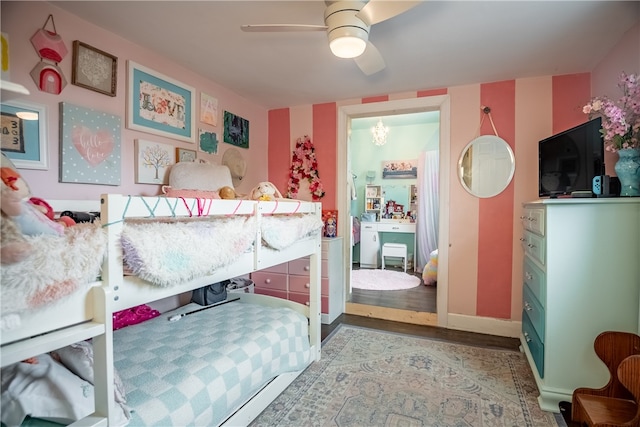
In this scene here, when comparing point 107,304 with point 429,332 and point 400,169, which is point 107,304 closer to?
point 429,332

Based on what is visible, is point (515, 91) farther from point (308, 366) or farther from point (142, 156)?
point (142, 156)

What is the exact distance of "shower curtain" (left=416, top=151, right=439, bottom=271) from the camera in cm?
509

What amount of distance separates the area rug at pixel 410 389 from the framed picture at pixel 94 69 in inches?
86.3

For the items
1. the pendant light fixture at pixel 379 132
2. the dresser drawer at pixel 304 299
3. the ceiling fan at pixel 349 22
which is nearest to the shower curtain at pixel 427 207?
the pendant light fixture at pixel 379 132

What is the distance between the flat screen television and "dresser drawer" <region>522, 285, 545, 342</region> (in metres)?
0.74

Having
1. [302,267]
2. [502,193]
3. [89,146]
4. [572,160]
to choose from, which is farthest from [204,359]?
[502,193]

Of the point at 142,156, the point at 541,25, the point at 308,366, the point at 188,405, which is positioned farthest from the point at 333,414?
the point at 541,25

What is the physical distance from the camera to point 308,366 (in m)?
2.16

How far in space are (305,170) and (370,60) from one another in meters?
1.71

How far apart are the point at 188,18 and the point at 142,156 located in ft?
3.19

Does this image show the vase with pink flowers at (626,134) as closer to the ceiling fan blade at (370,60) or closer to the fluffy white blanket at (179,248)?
the ceiling fan blade at (370,60)

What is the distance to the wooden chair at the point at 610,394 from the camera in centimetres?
142

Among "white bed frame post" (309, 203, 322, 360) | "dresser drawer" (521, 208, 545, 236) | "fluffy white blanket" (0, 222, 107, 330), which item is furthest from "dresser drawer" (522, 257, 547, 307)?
"fluffy white blanket" (0, 222, 107, 330)

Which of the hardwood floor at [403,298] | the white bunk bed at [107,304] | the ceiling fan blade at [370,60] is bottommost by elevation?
the hardwood floor at [403,298]
